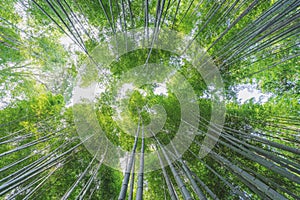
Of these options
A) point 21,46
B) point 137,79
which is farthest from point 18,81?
point 137,79

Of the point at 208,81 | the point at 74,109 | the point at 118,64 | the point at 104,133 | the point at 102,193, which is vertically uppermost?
the point at 118,64

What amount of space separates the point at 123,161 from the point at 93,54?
11.1 feet

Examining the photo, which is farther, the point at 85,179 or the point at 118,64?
the point at 118,64

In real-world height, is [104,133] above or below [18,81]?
below

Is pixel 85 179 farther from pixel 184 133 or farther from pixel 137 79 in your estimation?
pixel 137 79

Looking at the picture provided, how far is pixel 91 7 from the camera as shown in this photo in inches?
144

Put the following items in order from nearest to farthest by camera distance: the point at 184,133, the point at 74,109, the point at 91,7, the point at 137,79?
the point at 91,7, the point at 184,133, the point at 74,109, the point at 137,79

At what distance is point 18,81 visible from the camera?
4.74 metres

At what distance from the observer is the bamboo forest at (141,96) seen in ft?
10.6

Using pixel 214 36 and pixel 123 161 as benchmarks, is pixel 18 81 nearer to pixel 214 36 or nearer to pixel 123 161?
pixel 123 161

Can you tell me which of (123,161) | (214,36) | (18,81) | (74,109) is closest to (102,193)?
(123,161)

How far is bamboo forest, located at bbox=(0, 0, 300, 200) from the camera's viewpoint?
3.22 metres

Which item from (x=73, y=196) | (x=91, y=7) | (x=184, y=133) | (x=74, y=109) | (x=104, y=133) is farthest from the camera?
(x=104, y=133)

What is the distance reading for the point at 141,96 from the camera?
5371 millimetres
